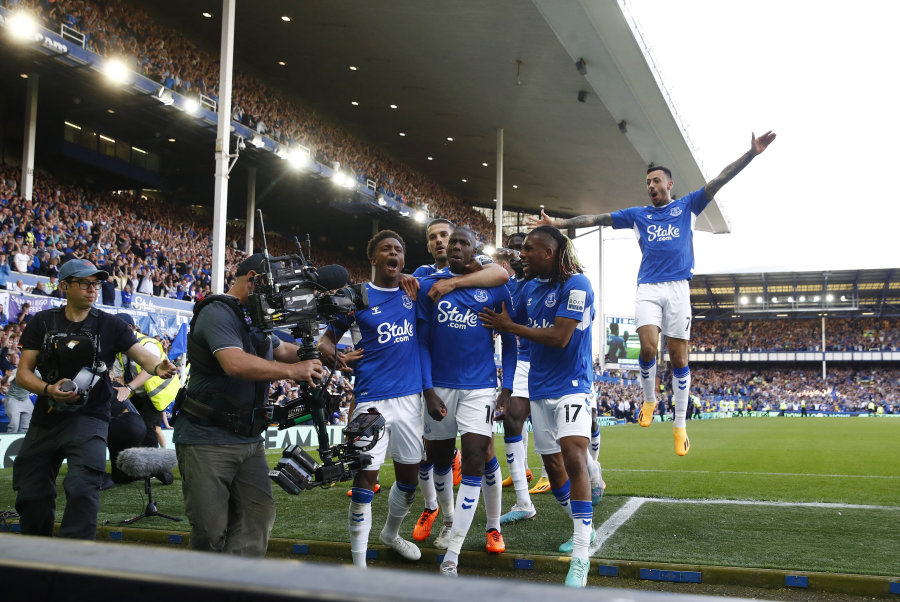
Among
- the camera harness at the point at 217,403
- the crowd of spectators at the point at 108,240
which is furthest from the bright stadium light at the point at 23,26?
the camera harness at the point at 217,403

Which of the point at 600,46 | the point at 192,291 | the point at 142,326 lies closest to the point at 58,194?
the point at 192,291

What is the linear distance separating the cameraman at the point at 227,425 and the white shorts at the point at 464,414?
1.59 metres

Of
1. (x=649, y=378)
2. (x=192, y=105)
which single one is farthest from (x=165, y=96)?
(x=649, y=378)

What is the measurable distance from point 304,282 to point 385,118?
30.9m

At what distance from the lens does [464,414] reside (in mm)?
5734

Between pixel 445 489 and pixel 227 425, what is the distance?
2.59 metres

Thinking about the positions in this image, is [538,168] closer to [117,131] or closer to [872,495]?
[117,131]

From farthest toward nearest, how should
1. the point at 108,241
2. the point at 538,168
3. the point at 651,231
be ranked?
the point at 538,168
the point at 108,241
the point at 651,231

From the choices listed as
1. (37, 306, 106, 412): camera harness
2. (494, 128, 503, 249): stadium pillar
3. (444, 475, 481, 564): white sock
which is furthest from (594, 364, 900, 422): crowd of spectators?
(37, 306, 106, 412): camera harness

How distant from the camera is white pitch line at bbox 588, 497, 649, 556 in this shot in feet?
20.3

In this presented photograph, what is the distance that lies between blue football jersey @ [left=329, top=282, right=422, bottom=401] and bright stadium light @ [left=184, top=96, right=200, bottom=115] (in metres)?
19.5

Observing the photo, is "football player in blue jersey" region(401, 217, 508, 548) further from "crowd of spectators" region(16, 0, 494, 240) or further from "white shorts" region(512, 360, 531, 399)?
"crowd of spectators" region(16, 0, 494, 240)

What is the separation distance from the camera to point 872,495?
9094 millimetres

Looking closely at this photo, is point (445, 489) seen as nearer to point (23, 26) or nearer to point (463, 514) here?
point (463, 514)
